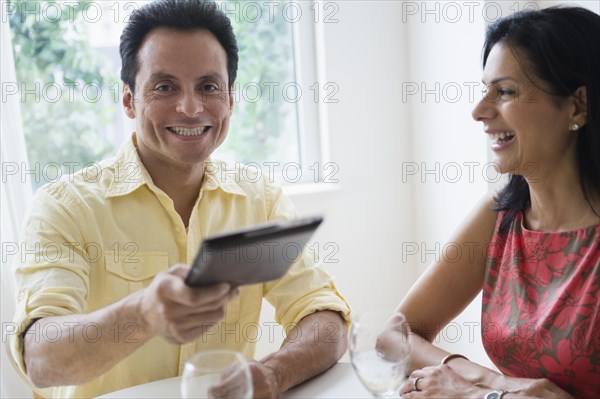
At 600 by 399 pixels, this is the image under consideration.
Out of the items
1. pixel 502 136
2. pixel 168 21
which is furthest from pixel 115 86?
pixel 502 136

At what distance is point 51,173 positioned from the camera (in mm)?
2779

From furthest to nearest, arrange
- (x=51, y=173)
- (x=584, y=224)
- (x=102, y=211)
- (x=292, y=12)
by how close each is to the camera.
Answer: (x=292, y=12) → (x=51, y=173) → (x=102, y=211) → (x=584, y=224)

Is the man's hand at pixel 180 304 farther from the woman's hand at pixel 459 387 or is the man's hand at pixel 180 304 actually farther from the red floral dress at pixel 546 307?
the red floral dress at pixel 546 307

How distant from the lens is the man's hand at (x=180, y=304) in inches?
40.8

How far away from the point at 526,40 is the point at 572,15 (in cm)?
11

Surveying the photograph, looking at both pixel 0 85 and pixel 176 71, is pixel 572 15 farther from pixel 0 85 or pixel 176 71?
pixel 0 85

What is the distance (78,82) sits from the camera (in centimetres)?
278

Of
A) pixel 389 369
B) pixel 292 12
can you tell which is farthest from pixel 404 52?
pixel 389 369

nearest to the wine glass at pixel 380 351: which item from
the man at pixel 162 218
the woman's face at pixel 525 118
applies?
the man at pixel 162 218

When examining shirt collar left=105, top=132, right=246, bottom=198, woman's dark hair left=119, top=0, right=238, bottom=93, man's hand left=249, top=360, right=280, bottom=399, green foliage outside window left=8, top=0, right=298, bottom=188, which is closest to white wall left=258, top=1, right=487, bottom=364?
green foliage outside window left=8, top=0, right=298, bottom=188

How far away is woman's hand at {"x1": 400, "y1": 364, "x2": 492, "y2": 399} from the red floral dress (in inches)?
7.4

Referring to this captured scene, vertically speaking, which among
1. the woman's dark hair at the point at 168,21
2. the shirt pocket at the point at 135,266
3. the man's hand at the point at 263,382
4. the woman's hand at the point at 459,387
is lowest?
the woman's hand at the point at 459,387

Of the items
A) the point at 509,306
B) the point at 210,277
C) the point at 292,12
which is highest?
the point at 292,12

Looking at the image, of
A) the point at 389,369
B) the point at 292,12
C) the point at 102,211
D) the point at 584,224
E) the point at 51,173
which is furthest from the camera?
the point at 292,12
